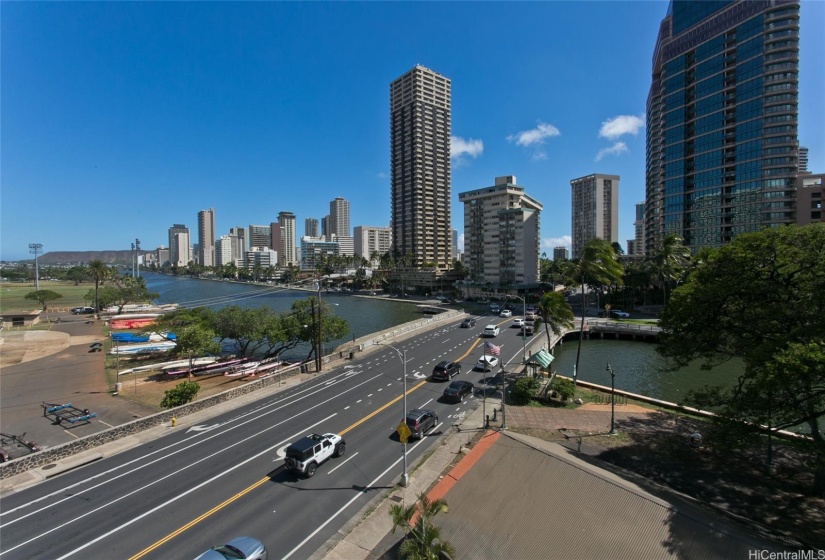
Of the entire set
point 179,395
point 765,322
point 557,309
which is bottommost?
point 179,395

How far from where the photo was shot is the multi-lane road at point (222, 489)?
15.6m

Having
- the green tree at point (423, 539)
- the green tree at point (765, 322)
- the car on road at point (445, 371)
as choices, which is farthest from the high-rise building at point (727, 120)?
the green tree at point (423, 539)

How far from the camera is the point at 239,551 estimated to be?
13.4m

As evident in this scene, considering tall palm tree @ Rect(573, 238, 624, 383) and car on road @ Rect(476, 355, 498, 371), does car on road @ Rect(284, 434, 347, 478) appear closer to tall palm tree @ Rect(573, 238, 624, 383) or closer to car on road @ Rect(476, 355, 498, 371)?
car on road @ Rect(476, 355, 498, 371)

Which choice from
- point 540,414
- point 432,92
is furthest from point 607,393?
point 432,92

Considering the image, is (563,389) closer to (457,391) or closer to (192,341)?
(457,391)

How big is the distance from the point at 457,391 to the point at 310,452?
1456 centimetres

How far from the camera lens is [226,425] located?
27.6 m

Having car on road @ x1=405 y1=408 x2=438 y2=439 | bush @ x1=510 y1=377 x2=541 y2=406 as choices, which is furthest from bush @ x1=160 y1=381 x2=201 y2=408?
bush @ x1=510 y1=377 x2=541 y2=406

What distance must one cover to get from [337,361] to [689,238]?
319 ft

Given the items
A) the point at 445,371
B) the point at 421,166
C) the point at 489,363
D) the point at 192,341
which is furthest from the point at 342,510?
the point at 421,166

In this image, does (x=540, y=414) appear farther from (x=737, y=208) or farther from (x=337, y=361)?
(x=737, y=208)

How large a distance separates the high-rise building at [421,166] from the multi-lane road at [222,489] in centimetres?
14472

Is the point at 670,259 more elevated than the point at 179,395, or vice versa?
the point at 670,259
